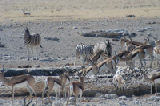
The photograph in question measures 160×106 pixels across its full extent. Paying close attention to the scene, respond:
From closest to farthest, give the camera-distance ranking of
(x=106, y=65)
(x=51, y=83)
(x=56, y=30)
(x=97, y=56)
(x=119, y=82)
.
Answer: (x=51, y=83), (x=119, y=82), (x=106, y=65), (x=97, y=56), (x=56, y=30)

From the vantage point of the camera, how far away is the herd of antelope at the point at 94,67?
33.6 feet

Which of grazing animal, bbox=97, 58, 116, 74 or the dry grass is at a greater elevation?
the dry grass

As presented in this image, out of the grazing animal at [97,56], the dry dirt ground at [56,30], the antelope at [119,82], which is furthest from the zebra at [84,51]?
the antelope at [119,82]

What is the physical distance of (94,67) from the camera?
43.5 ft

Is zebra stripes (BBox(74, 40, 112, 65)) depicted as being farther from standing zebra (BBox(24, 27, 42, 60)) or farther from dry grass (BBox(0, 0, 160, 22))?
dry grass (BBox(0, 0, 160, 22))

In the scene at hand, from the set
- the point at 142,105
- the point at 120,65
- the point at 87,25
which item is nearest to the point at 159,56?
the point at 120,65

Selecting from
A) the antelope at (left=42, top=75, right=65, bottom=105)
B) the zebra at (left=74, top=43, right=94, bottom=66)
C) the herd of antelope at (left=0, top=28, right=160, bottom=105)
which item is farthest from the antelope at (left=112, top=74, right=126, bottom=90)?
the zebra at (left=74, top=43, right=94, bottom=66)

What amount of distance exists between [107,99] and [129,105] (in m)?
1.06

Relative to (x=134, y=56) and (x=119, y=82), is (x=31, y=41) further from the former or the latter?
(x=119, y=82)

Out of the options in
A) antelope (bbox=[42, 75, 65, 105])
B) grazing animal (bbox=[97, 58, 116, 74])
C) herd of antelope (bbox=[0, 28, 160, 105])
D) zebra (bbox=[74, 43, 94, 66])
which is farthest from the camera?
zebra (bbox=[74, 43, 94, 66])

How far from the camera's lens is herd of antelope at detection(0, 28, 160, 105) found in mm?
10242

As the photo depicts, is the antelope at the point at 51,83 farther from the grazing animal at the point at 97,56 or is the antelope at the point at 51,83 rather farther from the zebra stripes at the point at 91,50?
the zebra stripes at the point at 91,50

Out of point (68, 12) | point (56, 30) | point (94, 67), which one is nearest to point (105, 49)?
point (94, 67)

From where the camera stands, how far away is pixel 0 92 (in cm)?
1159
